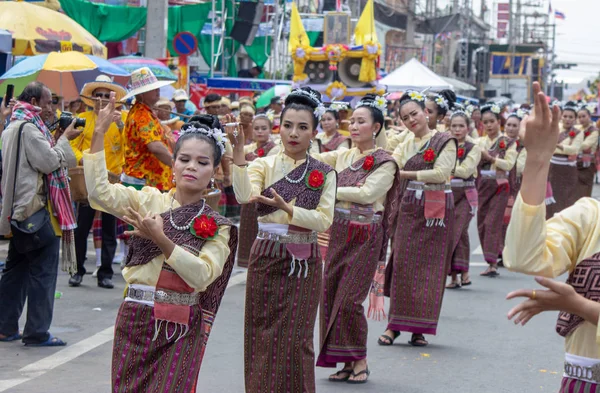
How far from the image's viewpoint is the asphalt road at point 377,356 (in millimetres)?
6711

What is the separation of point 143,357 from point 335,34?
17.9m

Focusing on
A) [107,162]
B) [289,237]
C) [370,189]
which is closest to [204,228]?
[289,237]

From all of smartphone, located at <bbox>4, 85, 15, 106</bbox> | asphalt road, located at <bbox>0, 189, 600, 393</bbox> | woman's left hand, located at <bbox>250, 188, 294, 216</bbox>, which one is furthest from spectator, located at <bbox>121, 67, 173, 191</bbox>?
woman's left hand, located at <bbox>250, 188, 294, 216</bbox>

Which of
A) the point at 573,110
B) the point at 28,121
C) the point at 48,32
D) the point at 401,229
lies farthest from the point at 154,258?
the point at 573,110

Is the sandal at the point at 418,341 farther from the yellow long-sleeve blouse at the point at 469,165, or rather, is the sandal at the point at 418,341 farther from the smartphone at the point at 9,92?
the smartphone at the point at 9,92

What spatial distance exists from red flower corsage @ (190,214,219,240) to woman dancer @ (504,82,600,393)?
150 centimetres

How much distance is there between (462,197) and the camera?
11.5m

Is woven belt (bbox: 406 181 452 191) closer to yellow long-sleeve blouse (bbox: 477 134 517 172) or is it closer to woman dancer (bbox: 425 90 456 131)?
woman dancer (bbox: 425 90 456 131)

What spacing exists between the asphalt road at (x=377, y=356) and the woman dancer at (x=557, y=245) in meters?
3.35

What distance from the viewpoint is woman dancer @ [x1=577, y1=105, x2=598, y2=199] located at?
16.9 m

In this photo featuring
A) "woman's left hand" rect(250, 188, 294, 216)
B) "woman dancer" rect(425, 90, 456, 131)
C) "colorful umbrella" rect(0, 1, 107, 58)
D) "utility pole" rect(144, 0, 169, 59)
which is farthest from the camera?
"utility pole" rect(144, 0, 169, 59)

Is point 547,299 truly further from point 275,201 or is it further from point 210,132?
point 275,201

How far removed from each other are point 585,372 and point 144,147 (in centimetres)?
587


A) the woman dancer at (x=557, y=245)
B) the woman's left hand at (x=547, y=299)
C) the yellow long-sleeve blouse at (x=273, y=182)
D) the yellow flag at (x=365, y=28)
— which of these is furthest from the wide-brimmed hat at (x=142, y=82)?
the yellow flag at (x=365, y=28)
